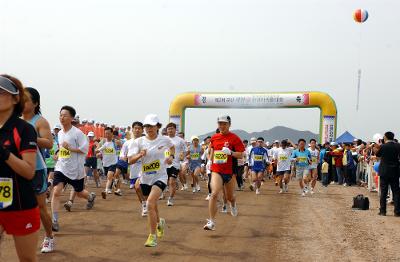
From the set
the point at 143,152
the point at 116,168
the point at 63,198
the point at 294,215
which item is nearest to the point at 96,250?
the point at 143,152

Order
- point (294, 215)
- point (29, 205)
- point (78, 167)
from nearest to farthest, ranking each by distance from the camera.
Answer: point (29, 205) < point (78, 167) < point (294, 215)

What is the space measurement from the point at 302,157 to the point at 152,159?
1121cm

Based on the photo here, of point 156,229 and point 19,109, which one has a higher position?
point 19,109

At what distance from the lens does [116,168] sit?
1795 cm

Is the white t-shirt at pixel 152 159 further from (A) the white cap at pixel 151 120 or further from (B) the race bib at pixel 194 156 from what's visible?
(B) the race bib at pixel 194 156

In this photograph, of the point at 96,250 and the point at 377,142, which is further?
the point at 377,142

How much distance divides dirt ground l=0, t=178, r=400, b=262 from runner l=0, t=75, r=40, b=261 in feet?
11.1

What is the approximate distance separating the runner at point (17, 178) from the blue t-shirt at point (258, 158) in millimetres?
15873

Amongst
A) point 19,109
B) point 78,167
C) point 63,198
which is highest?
point 19,109

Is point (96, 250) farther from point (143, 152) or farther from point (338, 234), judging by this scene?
point (338, 234)

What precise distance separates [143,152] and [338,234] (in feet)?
13.7

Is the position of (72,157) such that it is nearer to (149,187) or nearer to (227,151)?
(149,187)

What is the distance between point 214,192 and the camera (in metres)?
10.1

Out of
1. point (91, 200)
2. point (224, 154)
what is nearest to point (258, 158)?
point (91, 200)
